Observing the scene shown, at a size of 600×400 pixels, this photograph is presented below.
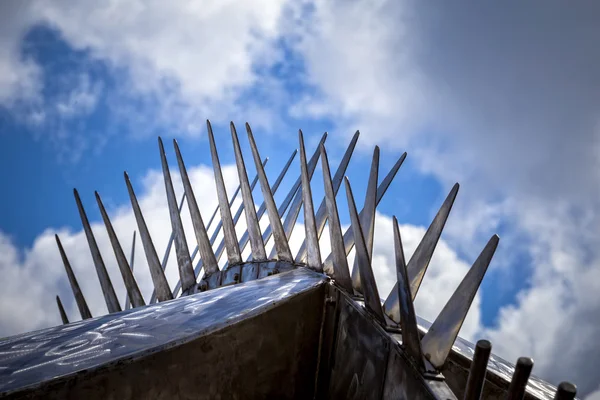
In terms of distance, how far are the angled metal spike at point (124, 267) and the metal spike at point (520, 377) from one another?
5.24 meters

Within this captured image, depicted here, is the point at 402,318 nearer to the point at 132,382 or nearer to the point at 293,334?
the point at 293,334

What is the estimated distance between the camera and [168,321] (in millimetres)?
3523

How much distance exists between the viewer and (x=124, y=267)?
708 cm

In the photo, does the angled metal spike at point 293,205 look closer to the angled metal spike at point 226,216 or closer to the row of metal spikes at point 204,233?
the row of metal spikes at point 204,233

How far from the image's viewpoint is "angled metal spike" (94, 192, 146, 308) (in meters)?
6.81

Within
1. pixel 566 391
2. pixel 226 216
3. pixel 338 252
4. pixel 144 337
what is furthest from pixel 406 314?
pixel 226 216

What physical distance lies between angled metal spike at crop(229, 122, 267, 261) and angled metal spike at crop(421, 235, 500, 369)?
4.17 meters

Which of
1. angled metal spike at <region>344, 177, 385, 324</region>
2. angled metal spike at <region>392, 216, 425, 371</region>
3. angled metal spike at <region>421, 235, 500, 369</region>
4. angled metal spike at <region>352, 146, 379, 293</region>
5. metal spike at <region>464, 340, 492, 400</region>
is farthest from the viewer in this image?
angled metal spike at <region>352, 146, 379, 293</region>

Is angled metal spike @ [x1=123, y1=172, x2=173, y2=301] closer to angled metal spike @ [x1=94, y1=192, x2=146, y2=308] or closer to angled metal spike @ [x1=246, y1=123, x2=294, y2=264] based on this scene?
angled metal spike @ [x1=94, y1=192, x2=146, y2=308]

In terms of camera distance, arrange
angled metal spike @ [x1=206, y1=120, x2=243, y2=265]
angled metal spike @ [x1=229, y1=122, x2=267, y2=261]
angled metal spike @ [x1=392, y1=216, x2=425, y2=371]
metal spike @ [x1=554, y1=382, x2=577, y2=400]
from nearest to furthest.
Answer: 1. metal spike @ [x1=554, y1=382, x2=577, y2=400]
2. angled metal spike @ [x1=392, y1=216, x2=425, y2=371]
3. angled metal spike @ [x1=229, y1=122, x2=267, y2=261]
4. angled metal spike @ [x1=206, y1=120, x2=243, y2=265]

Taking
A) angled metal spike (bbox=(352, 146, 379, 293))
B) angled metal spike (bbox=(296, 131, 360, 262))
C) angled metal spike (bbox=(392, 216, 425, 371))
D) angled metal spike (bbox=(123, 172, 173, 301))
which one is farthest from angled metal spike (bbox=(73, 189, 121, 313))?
angled metal spike (bbox=(392, 216, 425, 371))

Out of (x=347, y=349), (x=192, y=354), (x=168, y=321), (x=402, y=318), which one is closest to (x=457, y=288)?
(x=402, y=318)

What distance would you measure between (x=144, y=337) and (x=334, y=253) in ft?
6.21

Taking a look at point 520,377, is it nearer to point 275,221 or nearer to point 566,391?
point 566,391
